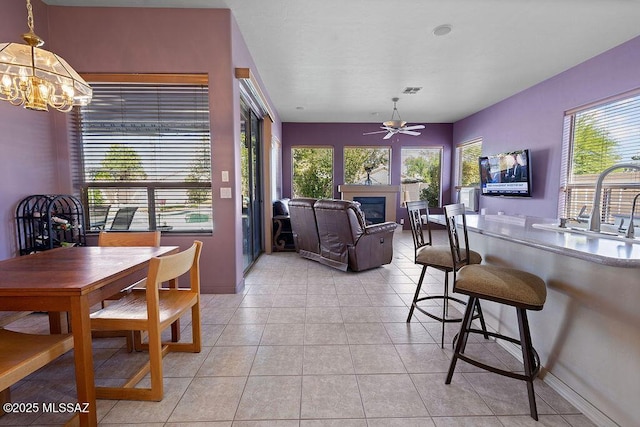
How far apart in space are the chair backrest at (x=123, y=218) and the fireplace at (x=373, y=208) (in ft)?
16.1

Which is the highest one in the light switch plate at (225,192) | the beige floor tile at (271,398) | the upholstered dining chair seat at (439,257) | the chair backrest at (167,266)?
the light switch plate at (225,192)

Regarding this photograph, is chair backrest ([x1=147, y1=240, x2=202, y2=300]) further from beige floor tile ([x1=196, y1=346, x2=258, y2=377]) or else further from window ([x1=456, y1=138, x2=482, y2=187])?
window ([x1=456, y1=138, x2=482, y2=187])

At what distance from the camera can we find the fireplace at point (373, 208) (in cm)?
701

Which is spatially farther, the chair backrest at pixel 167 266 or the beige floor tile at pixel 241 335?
the beige floor tile at pixel 241 335

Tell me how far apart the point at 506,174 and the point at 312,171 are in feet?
13.7

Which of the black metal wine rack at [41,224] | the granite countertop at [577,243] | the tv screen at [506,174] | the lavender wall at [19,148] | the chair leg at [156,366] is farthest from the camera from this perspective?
the tv screen at [506,174]

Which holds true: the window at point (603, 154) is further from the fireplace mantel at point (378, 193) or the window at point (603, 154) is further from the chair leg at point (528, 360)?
the fireplace mantel at point (378, 193)

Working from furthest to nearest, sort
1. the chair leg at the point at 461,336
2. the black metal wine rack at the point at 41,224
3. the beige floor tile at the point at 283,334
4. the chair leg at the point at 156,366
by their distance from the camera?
the black metal wine rack at the point at 41,224
the beige floor tile at the point at 283,334
the chair leg at the point at 461,336
the chair leg at the point at 156,366

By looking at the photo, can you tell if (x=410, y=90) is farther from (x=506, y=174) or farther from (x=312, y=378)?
(x=312, y=378)

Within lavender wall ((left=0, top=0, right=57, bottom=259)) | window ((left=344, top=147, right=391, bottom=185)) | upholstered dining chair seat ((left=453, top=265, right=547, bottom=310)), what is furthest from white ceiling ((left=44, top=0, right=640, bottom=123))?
upholstered dining chair seat ((left=453, top=265, right=547, bottom=310))

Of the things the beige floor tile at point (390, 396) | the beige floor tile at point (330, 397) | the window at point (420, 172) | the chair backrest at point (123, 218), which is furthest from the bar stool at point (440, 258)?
the window at point (420, 172)

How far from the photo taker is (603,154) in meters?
3.66

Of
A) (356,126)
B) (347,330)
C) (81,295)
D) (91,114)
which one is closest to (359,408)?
(347,330)

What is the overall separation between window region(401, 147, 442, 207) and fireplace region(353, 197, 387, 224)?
69 cm
